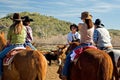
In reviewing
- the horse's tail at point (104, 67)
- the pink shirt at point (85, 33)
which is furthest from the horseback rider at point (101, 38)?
the horse's tail at point (104, 67)

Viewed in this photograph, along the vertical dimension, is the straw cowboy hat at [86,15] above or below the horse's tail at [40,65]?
above

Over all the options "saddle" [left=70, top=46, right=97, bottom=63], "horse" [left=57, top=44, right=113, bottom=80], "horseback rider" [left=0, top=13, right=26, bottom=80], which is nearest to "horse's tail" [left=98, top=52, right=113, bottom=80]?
"horse" [left=57, top=44, right=113, bottom=80]

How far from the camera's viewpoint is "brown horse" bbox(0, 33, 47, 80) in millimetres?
9688

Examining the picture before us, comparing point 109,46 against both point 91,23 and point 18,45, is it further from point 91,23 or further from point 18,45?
point 18,45

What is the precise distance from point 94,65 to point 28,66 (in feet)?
6.02

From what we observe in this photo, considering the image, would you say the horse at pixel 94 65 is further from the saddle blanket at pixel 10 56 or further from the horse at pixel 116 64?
the saddle blanket at pixel 10 56

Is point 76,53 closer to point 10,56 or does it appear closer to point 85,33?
point 85,33

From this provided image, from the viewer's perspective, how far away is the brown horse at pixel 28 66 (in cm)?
969

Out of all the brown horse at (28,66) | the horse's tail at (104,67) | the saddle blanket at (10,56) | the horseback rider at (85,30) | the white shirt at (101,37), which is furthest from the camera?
the white shirt at (101,37)

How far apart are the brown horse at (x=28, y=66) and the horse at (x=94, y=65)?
1.10 m

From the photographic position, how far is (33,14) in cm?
9700

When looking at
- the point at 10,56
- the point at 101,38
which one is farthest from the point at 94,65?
the point at 101,38

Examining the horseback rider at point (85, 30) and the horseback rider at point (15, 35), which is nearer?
the horseback rider at point (85, 30)

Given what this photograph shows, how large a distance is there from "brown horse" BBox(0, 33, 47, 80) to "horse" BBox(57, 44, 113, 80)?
43.4 inches
